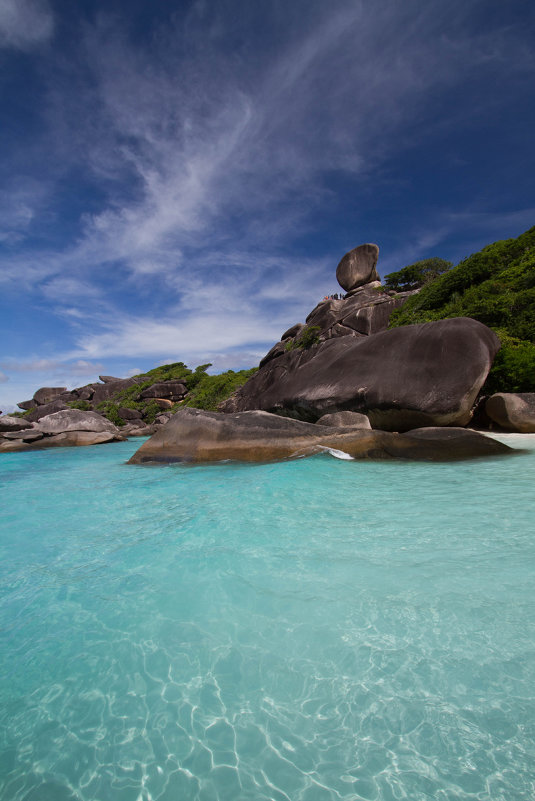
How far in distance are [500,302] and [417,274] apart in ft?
35.2

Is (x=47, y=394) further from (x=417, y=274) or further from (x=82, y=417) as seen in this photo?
(x=417, y=274)

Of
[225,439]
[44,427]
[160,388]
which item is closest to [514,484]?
[225,439]

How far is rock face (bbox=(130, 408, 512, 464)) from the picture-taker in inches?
273

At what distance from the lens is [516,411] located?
8.84m

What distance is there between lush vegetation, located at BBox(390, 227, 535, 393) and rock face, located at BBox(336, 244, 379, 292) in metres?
7.55

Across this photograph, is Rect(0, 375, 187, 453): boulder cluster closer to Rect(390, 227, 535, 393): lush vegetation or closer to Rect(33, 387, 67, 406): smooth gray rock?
Rect(33, 387, 67, 406): smooth gray rock

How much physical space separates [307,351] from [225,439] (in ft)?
35.6

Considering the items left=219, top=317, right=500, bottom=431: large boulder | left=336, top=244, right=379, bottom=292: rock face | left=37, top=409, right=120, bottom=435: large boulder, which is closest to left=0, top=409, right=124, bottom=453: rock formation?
left=37, top=409, right=120, bottom=435: large boulder

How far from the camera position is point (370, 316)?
60.9ft

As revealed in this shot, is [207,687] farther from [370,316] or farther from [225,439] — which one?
[370,316]

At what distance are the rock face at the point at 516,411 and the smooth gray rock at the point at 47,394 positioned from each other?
4237cm

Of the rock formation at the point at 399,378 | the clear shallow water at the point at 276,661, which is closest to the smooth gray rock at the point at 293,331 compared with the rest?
the rock formation at the point at 399,378

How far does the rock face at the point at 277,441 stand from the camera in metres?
6.93

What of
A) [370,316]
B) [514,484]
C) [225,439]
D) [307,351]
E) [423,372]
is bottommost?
[514,484]
